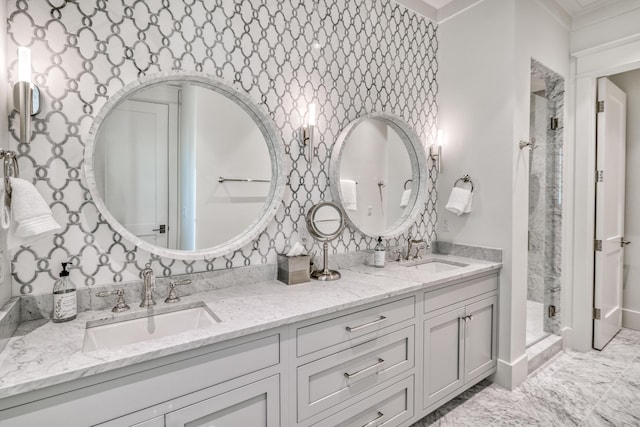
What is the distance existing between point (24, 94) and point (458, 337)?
7.92 feet

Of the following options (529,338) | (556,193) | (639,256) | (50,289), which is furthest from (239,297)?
(639,256)

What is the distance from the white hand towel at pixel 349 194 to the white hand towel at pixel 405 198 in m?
0.47

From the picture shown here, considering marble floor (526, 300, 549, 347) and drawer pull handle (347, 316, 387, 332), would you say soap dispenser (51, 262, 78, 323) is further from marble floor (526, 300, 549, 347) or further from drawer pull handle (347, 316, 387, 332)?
marble floor (526, 300, 549, 347)

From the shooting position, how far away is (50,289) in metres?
1.34

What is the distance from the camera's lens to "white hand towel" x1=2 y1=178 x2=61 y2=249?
1.10m

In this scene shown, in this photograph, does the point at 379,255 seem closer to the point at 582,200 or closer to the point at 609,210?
the point at 582,200

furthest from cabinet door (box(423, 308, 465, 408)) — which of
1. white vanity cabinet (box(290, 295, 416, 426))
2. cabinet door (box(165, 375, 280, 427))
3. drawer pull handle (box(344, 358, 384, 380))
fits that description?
cabinet door (box(165, 375, 280, 427))

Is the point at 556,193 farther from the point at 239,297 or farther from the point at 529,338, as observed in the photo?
the point at 239,297

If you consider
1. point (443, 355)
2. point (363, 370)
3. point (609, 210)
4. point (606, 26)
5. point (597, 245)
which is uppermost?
point (606, 26)

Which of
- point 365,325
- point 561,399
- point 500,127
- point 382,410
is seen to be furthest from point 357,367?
point 500,127

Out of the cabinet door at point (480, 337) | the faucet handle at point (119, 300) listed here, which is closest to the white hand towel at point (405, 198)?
the cabinet door at point (480, 337)

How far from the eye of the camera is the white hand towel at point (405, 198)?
254 centimetres

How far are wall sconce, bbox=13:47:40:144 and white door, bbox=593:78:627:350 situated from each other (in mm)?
3680

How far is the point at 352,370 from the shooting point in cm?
158
